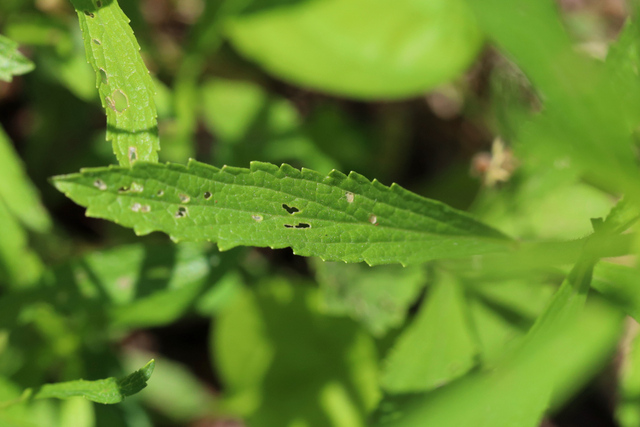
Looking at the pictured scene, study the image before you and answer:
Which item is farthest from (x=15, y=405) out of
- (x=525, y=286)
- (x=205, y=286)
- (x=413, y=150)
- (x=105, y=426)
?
(x=413, y=150)

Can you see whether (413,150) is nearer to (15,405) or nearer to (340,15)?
(340,15)

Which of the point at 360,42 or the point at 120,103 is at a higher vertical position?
the point at 360,42

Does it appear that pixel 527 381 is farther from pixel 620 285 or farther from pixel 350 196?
pixel 350 196

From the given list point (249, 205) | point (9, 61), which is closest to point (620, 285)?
point (249, 205)

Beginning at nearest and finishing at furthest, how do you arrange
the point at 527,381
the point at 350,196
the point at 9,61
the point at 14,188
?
the point at 527,381 < the point at 350,196 < the point at 9,61 < the point at 14,188

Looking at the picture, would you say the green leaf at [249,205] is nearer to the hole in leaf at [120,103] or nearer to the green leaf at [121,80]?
the green leaf at [121,80]

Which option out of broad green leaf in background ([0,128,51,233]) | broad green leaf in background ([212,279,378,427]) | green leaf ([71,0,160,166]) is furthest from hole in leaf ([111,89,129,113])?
broad green leaf in background ([212,279,378,427])
